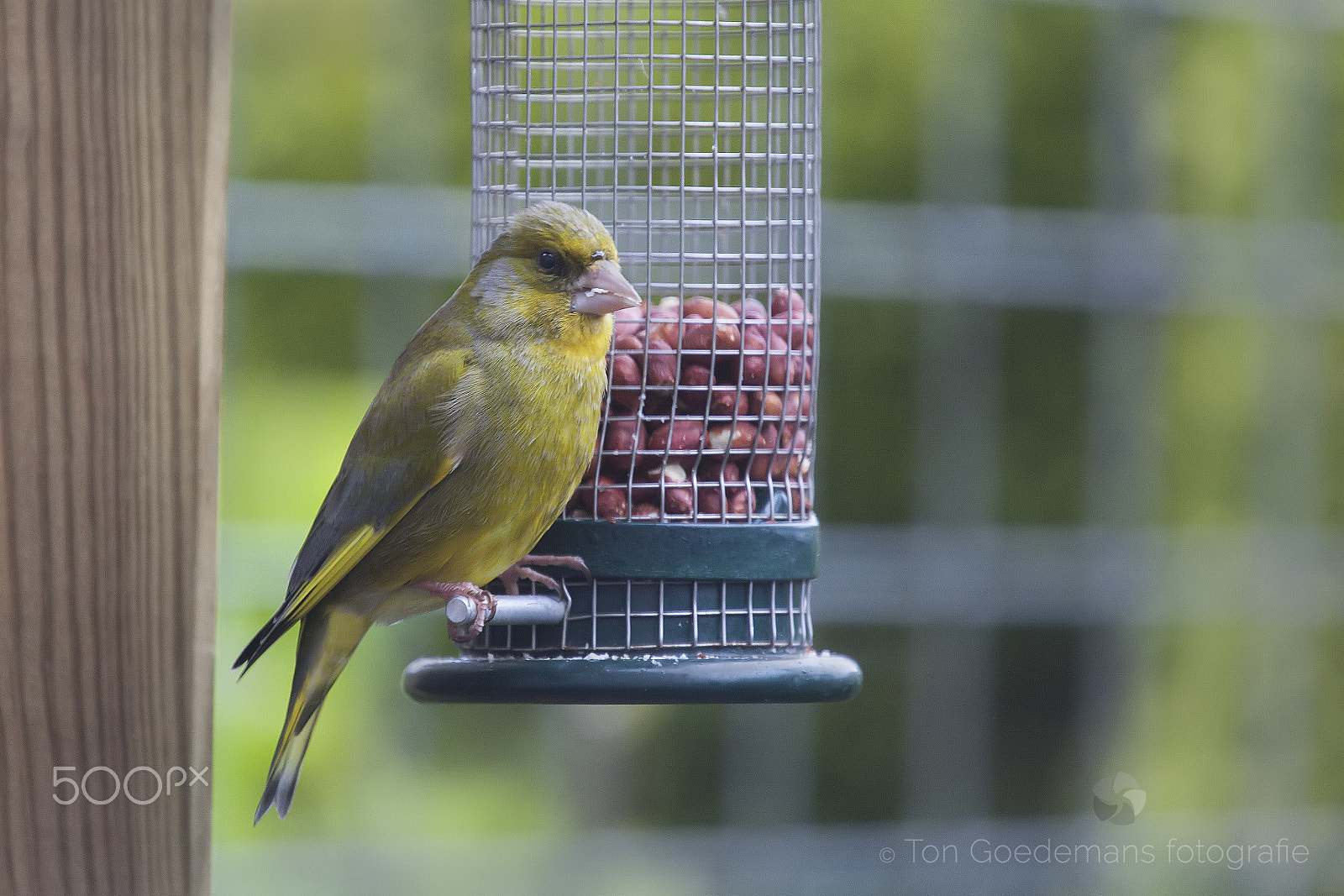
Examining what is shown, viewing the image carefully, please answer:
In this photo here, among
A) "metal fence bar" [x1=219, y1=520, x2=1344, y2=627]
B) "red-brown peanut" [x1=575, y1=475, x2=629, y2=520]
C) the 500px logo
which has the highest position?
"red-brown peanut" [x1=575, y1=475, x2=629, y2=520]

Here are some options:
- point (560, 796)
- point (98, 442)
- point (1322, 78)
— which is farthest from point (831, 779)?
point (98, 442)

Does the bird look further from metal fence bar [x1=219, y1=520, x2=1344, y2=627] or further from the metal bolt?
metal fence bar [x1=219, y1=520, x2=1344, y2=627]

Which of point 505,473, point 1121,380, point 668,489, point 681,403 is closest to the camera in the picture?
point 505,473

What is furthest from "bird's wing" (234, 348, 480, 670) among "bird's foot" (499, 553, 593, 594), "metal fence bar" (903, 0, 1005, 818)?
"metal fence bar" (903, 0, 1005, 818)

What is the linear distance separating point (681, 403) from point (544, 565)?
0.52 m

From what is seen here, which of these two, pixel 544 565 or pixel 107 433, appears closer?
pixel 107 433

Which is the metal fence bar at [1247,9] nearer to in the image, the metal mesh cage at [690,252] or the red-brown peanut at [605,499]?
the metal mesh cage at [690,252]

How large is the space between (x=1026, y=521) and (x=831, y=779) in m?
2.09

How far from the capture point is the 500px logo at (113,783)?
190 centimetres

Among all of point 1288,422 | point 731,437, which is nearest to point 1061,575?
point 1288,422

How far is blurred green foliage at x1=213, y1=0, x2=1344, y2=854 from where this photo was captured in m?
7.97

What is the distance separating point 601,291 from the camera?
3514 mm

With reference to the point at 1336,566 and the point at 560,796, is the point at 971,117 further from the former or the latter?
the point at 560,796

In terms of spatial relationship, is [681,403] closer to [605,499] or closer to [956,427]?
[605,499]
